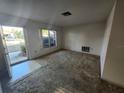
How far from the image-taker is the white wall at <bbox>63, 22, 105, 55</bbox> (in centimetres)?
424

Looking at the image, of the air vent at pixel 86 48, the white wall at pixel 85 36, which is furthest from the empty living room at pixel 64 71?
the air vent at pixel 86 48

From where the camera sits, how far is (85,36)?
480 cm

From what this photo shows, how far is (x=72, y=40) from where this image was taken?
5.54 metres

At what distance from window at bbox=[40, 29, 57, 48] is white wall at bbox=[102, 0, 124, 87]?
12.2ft

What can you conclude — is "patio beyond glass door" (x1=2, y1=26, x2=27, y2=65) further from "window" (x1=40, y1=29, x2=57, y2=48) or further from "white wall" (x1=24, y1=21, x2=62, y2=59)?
"window" (x1=40, y1=29, x2=57, y2=48)

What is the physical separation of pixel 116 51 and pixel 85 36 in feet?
10.2

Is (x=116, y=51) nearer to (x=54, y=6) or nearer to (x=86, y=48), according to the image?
(x=54, y=6)

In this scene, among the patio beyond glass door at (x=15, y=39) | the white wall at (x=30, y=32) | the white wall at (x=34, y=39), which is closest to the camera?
the white wall at (x=30, y=32)

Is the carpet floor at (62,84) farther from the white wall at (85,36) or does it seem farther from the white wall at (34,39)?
the white wall at (85,36)

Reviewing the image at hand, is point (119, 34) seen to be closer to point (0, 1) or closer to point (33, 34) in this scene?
point (0, 1)

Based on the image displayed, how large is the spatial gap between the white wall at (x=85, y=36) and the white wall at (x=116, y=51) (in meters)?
2.58

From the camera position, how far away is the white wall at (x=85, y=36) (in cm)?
424

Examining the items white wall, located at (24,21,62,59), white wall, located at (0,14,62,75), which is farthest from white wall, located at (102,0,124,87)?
white wall, located at (24,21,62,59)

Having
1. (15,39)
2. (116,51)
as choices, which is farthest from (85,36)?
(15,39)
